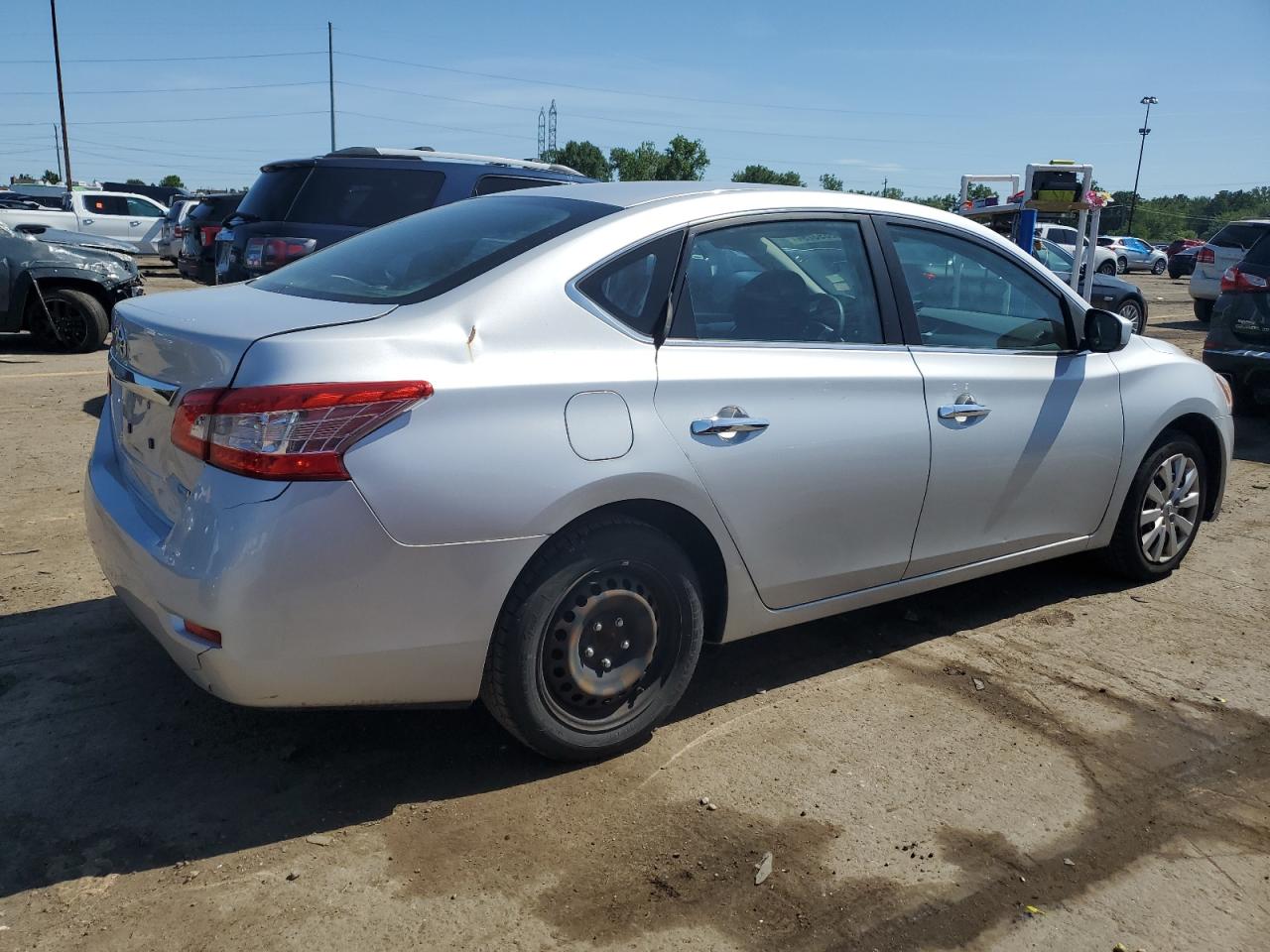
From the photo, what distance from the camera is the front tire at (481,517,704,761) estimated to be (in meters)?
3.04

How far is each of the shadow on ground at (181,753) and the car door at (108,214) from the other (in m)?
23.9

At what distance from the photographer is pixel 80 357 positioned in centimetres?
1128

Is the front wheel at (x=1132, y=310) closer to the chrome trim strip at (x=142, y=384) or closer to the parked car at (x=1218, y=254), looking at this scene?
the parked car at (x=1218, y=254)

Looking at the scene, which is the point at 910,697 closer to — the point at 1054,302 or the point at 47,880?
the point at 1054,302

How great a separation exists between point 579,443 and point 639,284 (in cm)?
62

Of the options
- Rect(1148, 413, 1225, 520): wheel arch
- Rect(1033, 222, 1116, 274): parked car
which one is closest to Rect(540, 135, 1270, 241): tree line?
Rect(1033, 222, 1116, 274): parked car

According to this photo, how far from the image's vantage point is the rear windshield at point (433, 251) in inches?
129

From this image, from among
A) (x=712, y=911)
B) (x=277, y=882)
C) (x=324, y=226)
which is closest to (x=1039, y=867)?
(x=712, y=911)

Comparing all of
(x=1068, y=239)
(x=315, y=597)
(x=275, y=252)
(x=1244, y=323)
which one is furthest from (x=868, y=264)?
(x=1068, y=239)

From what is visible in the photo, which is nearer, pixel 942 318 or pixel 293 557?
pixel 293 557

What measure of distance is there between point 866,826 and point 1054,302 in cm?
251

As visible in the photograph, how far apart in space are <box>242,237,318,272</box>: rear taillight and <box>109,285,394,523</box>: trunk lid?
466 centimetres

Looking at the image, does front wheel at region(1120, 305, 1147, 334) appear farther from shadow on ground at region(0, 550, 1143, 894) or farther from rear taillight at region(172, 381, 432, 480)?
rear taillight at region(172, 381, 432, 480)

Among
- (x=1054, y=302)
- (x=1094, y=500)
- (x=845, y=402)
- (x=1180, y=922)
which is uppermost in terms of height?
(x=1054, y=302)
